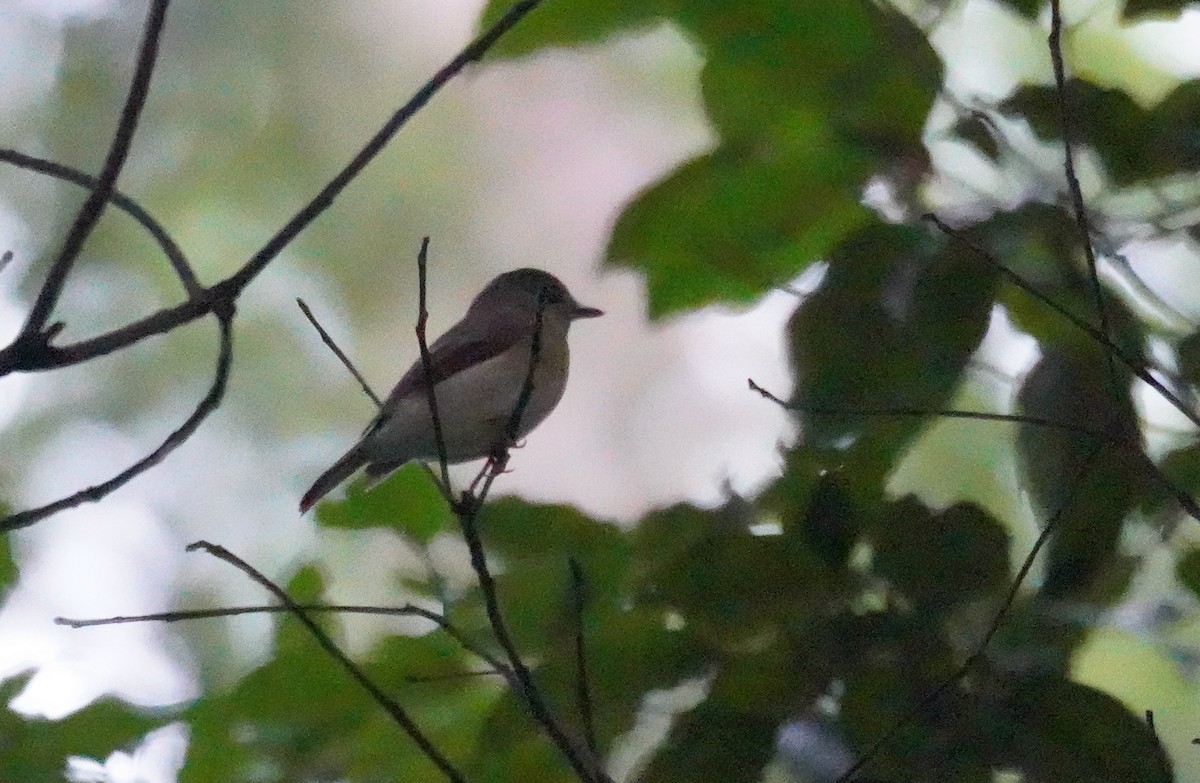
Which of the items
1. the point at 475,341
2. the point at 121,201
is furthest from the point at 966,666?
the point at 475,341

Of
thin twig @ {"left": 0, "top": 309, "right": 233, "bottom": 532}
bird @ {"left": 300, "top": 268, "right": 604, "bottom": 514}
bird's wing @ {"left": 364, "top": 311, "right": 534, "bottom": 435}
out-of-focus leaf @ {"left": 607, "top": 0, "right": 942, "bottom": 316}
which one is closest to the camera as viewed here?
thin twig @ {"left": 0, "top": 309, "right": 233, "bottom": 532}

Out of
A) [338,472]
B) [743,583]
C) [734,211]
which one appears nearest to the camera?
[743,583]

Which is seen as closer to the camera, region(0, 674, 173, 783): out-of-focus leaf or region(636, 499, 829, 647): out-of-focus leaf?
region(636, 499, 829, 647): out-of-focus leaf

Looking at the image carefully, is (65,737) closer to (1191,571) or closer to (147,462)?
(147,462)

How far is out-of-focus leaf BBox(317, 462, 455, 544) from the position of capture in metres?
0.95

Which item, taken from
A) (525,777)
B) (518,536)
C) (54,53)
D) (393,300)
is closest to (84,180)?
(518,536)

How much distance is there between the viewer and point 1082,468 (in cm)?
72

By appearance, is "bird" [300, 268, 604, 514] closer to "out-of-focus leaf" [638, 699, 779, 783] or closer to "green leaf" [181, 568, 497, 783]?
"green leaf" [181, 568, 497, 783]

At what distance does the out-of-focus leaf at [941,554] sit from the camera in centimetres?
73

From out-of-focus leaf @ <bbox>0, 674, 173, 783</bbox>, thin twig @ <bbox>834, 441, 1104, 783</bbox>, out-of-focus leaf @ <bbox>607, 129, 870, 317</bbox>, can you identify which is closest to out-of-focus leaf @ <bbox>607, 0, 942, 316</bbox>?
out-of-focus leaf @ <bbox>607, 129, 870, 317</bbox>

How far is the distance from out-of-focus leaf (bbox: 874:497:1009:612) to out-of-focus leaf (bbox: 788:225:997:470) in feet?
0.16

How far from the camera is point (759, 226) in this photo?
0.85 meters

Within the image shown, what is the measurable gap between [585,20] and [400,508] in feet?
1.25

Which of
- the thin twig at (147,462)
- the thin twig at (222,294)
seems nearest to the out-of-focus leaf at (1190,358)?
the thin twig at (222,294)
